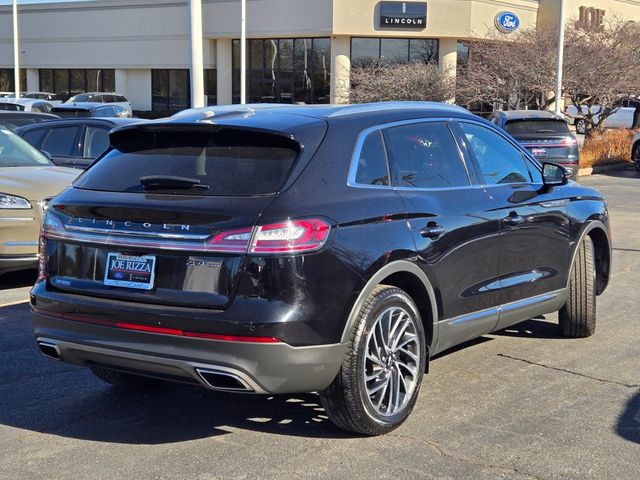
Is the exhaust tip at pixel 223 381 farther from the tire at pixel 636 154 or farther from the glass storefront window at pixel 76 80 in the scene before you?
the glass storefront window at pixel 76 80

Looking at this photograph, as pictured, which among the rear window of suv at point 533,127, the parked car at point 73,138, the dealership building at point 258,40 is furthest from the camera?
the dealership building at point 258,40

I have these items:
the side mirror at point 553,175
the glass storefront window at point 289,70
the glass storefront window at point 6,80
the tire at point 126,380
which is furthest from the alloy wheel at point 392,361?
the glass storefront window at point 6,80

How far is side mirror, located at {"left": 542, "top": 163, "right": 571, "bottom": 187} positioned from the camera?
6348 millimetres

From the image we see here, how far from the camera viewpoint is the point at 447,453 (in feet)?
14.6

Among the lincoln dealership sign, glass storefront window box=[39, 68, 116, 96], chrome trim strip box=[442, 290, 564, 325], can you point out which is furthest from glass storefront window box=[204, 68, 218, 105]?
chrome trim strip box=[442, 290, 564, 325]

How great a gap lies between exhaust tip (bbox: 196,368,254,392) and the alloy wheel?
28.9 inches

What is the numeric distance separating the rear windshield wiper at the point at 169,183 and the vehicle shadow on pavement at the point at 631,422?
272cm

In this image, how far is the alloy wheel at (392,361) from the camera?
4602 millimetres

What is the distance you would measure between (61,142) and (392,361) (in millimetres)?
9171

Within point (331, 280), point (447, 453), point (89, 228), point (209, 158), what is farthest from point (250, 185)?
point (447, 453)

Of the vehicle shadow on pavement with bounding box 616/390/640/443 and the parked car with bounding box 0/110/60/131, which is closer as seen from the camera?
the vehicle shadow on pavement with bounding box 616/390/640/443

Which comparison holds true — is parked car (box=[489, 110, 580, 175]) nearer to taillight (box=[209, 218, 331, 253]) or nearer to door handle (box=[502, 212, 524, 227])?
door handle (box=[502, 212, 524, 227])

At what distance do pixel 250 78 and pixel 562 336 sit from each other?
4128 cm

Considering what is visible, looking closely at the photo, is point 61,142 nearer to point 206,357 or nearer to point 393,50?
point 206,357
